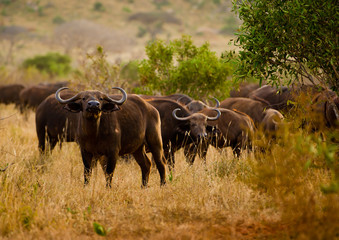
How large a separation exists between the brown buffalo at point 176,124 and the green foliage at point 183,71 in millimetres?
3060

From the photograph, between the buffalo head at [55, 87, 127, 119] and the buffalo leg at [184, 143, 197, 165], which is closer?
the buffalo head at [55, 87, 127, 119]

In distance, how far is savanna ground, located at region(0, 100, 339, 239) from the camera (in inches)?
194

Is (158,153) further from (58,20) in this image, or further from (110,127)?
(58,20)

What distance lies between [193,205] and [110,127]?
6.50 feet

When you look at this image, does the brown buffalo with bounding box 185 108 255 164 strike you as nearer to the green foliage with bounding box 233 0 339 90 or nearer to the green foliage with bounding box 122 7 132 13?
the green foliage with bounding box 233 0 339 90

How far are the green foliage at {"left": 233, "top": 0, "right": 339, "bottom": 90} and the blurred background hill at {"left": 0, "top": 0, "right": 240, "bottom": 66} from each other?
179ft

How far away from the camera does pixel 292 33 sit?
677cm

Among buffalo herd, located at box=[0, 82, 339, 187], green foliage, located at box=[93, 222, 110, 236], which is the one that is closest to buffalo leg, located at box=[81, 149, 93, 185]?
buffalo herd, located at box=[0, 82, 339, 187]

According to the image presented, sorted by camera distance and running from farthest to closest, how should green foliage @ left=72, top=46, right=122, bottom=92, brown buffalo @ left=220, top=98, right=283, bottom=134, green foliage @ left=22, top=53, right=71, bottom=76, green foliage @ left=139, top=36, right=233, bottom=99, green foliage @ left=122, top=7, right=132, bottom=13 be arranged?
1. green foliage @ left=122, top=7, right=132, bottom=13
2. green foliage @ left=22, top=53, right=71, bottom=76
3. green foliage @ left=139, top=36, right=233, bottom=99
4. green foliage @ left=72, top=46, right=122, bottom=92
5. brown buffalo @ left=220, top=98, right=283, bottom=134

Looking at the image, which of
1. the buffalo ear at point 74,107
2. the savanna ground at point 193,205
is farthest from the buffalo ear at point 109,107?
the savanna ground at point 193,205

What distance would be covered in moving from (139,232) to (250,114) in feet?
23.4

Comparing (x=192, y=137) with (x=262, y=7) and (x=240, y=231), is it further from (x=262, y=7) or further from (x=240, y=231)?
(x=240, y=231)

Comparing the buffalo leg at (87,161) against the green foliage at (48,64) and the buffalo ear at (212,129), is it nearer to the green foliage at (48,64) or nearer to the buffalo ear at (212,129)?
the buffalo ear at (212,129)

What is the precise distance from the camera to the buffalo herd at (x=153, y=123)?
7125mm
